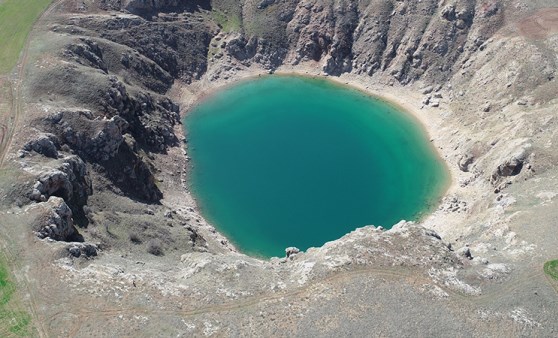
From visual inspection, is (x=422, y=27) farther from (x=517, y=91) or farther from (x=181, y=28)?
(x=181, y=28)

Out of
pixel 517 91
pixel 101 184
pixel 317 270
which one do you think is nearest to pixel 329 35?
pixel 517 91

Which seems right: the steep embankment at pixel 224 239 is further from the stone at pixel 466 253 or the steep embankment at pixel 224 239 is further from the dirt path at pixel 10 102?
the dirt path at pixel 10 102

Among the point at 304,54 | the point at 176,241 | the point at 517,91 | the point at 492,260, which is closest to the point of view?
the point at 492,260

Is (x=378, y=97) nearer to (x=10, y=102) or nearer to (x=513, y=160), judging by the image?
(x=513, y=160)

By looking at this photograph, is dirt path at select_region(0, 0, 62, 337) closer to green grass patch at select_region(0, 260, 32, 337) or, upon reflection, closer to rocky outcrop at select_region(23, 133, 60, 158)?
green grass patch at select_region(0, 260, 32, 337)

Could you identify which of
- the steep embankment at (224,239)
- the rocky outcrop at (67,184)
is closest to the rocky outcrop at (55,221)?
the steep embankment at (224,239)

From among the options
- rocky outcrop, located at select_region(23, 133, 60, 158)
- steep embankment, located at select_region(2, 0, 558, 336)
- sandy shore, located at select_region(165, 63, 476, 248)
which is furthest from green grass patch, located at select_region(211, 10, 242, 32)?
rocky outcrop, located at select_region(23, 133, 60, 158)
